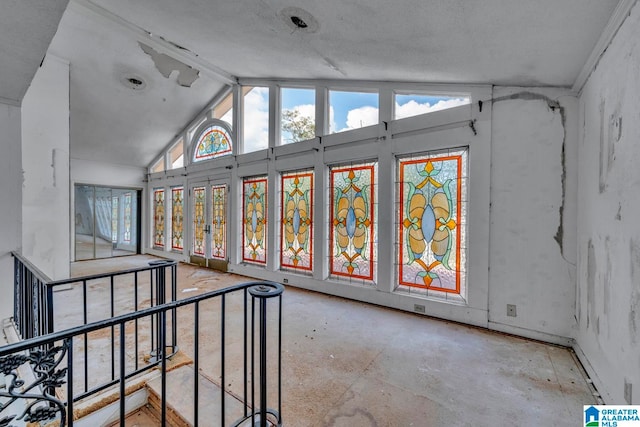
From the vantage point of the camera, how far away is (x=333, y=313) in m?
3.44

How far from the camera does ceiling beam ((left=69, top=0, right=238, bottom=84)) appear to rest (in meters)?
3.63

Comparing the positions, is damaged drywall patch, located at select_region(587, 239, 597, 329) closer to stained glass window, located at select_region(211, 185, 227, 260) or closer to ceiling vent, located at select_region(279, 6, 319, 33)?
ceiling vent, located at select_region(279, 6, 319, 33)

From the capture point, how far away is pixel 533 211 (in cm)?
278

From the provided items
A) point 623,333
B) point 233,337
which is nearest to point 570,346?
point 623,333

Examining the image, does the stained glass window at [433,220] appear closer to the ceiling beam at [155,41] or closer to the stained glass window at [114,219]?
the ceiling beam at [155,41]

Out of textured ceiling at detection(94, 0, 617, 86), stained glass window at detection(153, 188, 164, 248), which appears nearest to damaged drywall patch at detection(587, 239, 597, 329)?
textured ceiling at detection(94, 0, 617, 86)

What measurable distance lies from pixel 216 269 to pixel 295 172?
2846mm

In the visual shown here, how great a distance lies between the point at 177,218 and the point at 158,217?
3.22 ft

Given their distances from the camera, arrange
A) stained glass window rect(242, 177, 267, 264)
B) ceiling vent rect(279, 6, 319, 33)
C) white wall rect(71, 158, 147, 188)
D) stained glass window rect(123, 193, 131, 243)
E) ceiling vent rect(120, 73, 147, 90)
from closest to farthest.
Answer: ceiling vent rect(279, 6, 319, 33), ceiling vent rect(120, 73, 147, 90), stained glass window rect(242, 177, 267, 264), white wall rect(71, 158, 147, 188), stained glass window rect(123, 193, 131, 243)

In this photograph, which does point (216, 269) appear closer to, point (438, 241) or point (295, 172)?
point (295, 172)

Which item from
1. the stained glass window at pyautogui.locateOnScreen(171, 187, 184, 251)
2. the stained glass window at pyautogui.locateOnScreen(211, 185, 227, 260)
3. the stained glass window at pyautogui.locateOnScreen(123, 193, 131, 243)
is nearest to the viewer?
the stained glass window at pyautogui.locateOnScreen(211, 185, 227, 260)

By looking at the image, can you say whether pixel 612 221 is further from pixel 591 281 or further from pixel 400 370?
pixel 400 370

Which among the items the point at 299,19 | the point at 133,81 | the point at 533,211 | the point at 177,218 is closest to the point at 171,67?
the point at 133,81

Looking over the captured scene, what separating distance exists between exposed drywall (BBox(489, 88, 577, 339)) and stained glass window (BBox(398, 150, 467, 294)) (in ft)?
1.13
